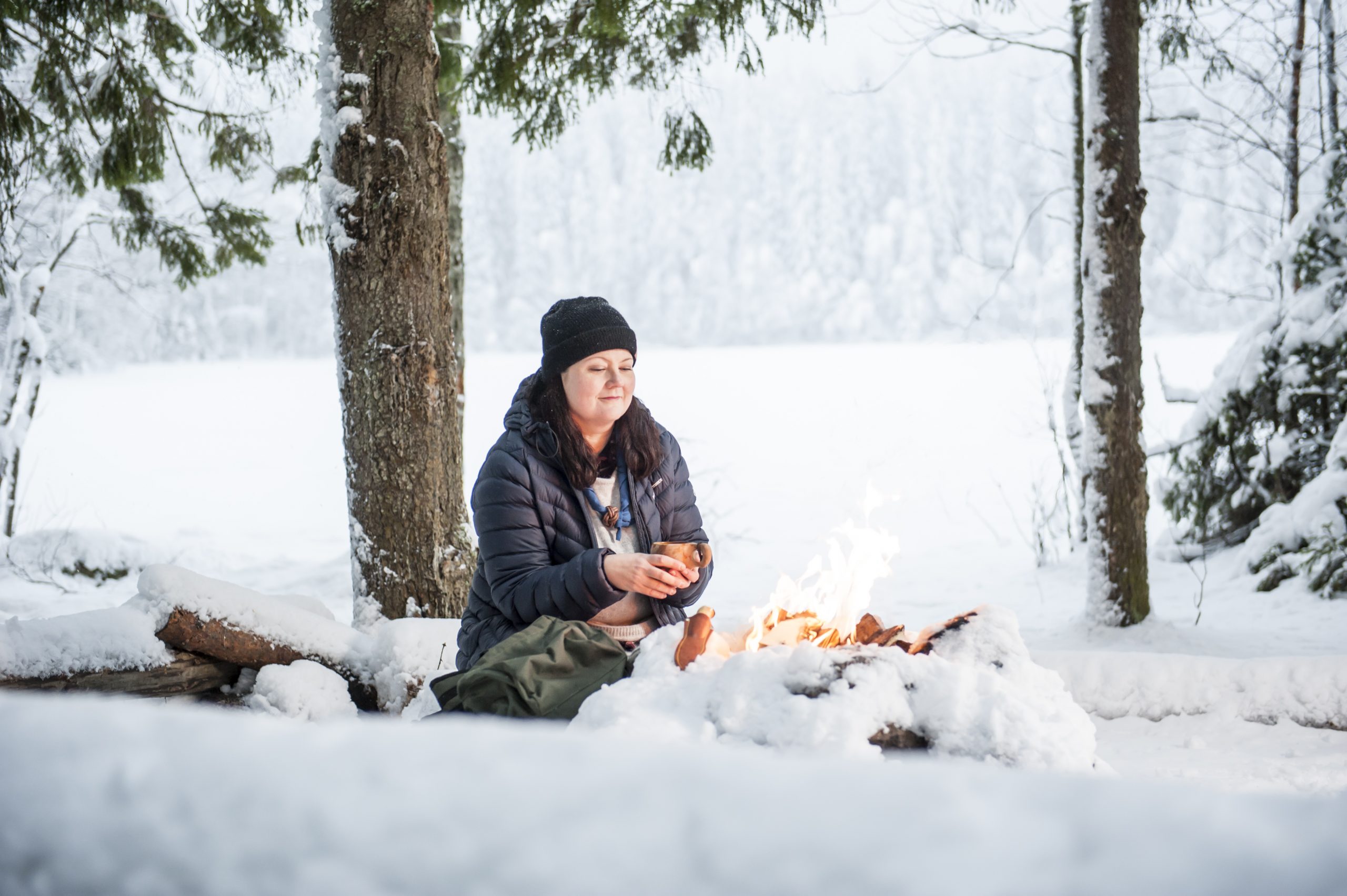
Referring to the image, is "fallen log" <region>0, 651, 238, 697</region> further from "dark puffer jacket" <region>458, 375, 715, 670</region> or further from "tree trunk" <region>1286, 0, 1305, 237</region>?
"tree trunk" <region>1286, 0, 1305, 237</region>

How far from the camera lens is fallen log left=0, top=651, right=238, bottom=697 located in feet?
8.93

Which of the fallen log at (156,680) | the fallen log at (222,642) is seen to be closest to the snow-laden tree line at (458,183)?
the fallen log at (222,642)

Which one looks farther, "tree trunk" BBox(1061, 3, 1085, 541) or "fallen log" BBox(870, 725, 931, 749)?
"tree trunk" BBox(1061, 3, 1085, 541)

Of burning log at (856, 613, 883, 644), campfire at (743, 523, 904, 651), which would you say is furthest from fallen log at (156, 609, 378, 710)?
burning log at (856, 613, 883, 644)

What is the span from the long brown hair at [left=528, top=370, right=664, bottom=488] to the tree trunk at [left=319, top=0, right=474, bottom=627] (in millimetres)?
945

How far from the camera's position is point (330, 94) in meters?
3.36

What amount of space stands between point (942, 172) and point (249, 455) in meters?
19.9

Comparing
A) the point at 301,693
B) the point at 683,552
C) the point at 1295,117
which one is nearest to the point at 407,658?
the point at 301,693

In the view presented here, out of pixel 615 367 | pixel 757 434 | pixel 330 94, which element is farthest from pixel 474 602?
pixel 757 434

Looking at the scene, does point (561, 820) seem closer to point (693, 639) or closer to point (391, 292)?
point (693, 639)

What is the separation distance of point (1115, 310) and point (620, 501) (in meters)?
3.12

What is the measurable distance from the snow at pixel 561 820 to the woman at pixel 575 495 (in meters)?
1.70

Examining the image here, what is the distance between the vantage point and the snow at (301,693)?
2.86 meters

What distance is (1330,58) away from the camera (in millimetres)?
6008
